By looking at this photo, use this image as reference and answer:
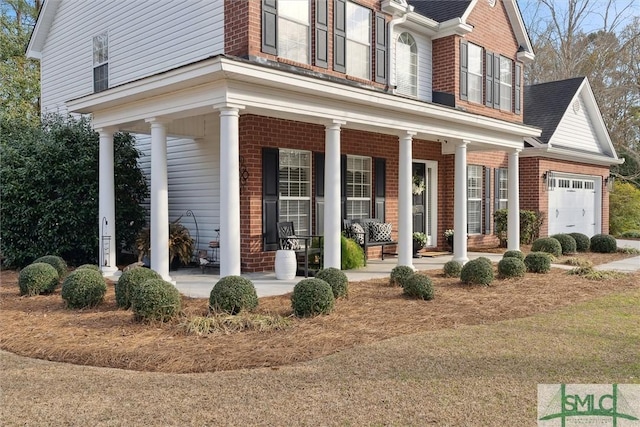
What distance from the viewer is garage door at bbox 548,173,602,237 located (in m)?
18.3

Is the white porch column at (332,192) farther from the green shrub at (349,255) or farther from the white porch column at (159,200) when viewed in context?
the white porch column at (159,200)

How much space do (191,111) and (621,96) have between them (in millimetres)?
30196

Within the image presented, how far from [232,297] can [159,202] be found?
3.13 metres

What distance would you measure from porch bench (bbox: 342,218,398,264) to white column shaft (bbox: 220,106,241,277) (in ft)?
13.3

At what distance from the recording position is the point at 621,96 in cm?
3097

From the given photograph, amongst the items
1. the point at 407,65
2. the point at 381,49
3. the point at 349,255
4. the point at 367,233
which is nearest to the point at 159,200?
the point at 349,255

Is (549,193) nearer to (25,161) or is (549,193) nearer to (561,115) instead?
(561,115)

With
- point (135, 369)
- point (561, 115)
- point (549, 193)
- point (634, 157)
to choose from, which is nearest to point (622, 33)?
point (634, 157)

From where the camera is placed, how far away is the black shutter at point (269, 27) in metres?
9.41

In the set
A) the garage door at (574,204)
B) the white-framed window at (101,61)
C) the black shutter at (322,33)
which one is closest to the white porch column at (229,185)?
the black shutter at (322,33)

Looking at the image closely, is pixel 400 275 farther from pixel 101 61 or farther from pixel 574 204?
pixel 574 204

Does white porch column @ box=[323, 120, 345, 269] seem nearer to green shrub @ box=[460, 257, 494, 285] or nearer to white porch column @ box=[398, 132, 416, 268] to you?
white porch column @ box=[398, 132, 416, 268]

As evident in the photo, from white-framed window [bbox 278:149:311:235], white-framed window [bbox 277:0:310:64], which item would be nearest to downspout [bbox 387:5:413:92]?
white-framed window [bbox 277:0:310:64]

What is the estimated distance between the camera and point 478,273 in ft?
29.9
